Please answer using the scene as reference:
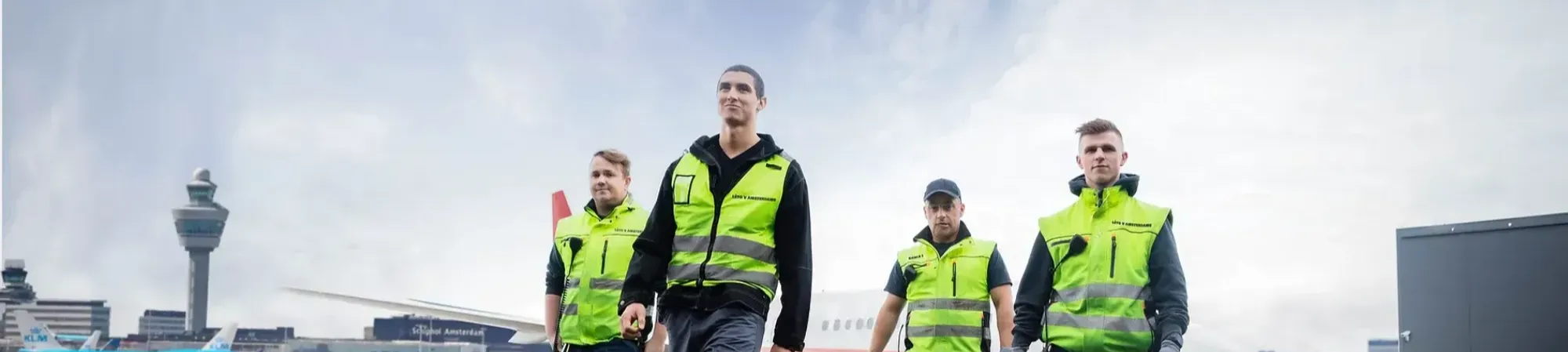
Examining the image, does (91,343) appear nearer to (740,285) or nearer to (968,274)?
(968,274)

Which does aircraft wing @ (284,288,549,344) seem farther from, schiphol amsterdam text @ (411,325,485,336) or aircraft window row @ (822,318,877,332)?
schiphol amsterdam text @ (411,325,485,336)

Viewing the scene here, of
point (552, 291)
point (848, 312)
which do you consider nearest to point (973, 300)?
point (552, 291)

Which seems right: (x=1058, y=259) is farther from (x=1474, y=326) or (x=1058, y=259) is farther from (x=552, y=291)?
(x=1474, y=326)

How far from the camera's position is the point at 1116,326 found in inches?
198

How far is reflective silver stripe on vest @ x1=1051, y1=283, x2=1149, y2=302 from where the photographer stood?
16.6 feet

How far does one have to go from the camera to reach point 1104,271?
5.11 meters

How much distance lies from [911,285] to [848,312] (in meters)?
9.93

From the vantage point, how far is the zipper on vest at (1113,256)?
5.09 m

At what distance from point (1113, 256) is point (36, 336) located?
338 ft

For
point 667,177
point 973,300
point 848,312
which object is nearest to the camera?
point 667,177

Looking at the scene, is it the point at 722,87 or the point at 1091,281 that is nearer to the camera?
the point at 722,87

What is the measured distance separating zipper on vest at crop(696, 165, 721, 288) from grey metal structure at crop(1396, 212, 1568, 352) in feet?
17.5

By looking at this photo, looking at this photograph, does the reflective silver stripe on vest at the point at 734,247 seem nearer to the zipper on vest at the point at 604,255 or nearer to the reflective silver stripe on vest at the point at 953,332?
the zipper on vest at the point at 604,255

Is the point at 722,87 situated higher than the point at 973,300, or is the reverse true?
the point at 722,87
